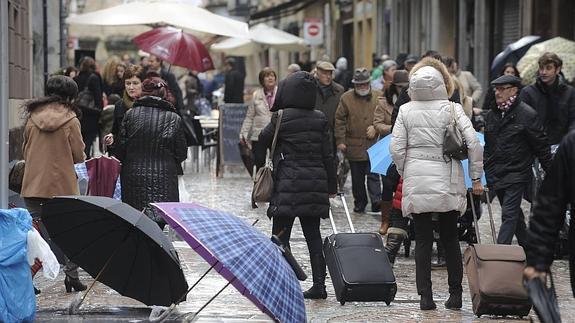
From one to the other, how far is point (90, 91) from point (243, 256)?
506 inches

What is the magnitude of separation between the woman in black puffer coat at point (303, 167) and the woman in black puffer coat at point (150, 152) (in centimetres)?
74

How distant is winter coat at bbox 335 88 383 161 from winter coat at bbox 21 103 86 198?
6683 millimetres

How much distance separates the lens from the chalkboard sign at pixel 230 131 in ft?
79.9

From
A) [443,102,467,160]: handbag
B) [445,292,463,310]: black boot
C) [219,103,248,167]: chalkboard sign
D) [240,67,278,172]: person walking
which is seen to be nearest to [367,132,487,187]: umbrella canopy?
[443,102,467,160]: handbag

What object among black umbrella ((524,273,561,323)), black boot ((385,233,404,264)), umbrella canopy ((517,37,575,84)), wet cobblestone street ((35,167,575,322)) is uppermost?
umbrella canopy ((517,37,575,84))

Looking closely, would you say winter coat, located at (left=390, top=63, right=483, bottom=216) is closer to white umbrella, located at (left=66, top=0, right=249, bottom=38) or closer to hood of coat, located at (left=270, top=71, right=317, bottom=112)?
hood of coat, located at (left=270, top=71, right=317, bottom=112)

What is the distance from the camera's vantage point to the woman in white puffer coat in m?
10.3

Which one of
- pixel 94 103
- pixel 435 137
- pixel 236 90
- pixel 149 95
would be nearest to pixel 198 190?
pixel 94 103

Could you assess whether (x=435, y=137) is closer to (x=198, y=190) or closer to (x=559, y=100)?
(x=559, y=100)

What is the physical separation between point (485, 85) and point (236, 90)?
21.2 ft

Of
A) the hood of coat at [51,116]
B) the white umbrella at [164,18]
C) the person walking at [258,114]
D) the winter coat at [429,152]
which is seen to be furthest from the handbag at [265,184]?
the white umbrella at [164,18]

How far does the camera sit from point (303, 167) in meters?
10.9

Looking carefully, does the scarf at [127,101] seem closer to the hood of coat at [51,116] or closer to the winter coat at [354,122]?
the hood of coat at [51,116]

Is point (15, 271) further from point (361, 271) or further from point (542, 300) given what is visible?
point (542, 300)
